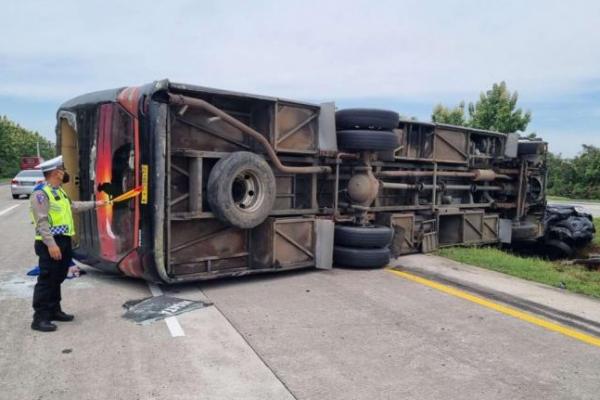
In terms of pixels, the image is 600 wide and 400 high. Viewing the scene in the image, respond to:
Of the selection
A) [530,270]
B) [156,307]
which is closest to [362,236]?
[530,270]

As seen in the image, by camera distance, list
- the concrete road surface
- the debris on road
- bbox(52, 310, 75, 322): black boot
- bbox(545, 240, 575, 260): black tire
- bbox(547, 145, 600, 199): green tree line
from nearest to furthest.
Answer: the concrete road surface → bbox(52, 310, 75, 322): black boot → the debris on road → bbox(545, 240, 575, 260): black tire → bbox(547, 145, 600, 199): green tree line

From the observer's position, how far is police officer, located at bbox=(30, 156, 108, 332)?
14.0 ft

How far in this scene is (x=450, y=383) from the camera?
3.42 m

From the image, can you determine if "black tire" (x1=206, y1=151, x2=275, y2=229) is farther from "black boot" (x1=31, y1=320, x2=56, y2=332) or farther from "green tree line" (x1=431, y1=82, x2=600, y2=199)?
"green tree line" (x1=431, y1=82, x2=600, y2=199)

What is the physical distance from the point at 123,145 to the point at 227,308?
241 centimetres

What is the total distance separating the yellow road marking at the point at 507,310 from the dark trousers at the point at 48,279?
438 cm

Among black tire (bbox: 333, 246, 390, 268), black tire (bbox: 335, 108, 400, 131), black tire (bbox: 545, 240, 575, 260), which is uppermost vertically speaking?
black tire (bbox: 335, 108, 400, 131)

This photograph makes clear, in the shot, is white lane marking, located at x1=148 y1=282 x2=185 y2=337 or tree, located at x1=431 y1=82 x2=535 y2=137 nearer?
white lane marking, located at x1=148 y1=282 x2=185 y2=337

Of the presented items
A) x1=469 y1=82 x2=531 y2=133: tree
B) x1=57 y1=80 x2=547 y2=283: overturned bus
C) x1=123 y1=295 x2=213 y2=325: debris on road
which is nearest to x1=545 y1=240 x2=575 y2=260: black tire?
x1=57 y1=80 x2=547 y2=283: overturned bus

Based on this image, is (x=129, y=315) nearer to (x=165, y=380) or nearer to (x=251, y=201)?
(x=165, y=380)

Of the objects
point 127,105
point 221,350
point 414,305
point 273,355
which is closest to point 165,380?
point 221,350

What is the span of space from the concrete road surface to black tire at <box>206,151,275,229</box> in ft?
3.04

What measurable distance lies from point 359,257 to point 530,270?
274cm

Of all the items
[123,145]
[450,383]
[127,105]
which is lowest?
[450,383]
